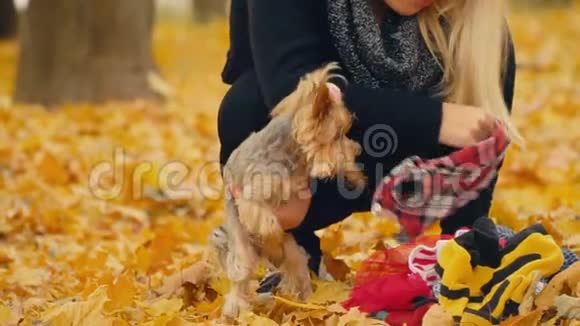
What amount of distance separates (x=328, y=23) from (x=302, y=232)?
644 millimetres

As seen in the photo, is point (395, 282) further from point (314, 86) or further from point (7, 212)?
point (7, 212)

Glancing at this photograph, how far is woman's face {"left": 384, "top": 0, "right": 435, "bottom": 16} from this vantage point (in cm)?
287

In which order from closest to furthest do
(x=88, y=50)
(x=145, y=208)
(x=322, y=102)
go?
(x=322, y=102), (x=145, y=208), (x=88, y=50)

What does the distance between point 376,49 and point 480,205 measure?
58cm

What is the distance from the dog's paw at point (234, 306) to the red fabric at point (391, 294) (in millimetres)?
262

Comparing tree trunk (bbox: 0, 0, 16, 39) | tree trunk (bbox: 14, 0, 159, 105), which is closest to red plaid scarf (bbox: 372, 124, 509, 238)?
tree trunk (bbox: 14, 0, 159, 105)

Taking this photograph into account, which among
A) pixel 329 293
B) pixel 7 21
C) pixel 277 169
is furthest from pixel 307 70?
pixel 7 21

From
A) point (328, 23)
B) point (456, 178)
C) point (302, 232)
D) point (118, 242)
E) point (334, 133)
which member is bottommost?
point (118, 242)

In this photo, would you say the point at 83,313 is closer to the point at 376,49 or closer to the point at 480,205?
the point at 376,49

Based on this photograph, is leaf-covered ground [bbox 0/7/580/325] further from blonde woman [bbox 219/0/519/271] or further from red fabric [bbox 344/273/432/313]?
blonde woman [bbox 219/0/519/271]

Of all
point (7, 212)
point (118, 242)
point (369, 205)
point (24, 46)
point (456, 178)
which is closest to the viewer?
point (456, 178)

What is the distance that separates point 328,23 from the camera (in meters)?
2.90

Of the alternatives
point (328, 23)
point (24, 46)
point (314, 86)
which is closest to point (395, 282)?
point (314, 86)

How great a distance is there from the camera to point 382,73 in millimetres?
2855
